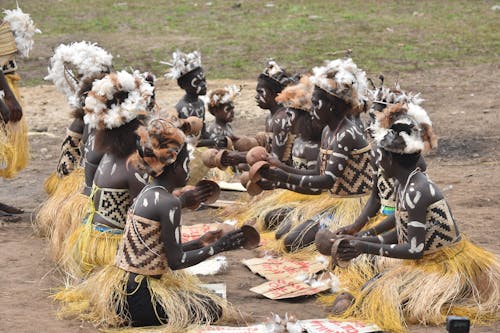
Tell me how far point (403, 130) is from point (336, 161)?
127cm

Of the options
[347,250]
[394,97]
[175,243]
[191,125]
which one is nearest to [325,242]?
[347,250]

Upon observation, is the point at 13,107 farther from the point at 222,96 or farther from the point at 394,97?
the point at 394,97

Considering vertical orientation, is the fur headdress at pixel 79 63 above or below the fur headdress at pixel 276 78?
above

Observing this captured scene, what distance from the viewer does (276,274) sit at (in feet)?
21.7

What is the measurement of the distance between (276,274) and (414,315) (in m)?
1.37

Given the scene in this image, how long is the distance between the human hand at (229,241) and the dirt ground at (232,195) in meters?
0.54

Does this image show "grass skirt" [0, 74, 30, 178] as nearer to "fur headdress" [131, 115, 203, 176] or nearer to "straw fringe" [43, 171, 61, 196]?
"straw fringe" [43, 171, 61, 196]

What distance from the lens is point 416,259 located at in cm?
566

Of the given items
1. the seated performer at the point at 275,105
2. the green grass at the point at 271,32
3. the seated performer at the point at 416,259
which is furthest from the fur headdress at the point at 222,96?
the green grass at the point at 271,32

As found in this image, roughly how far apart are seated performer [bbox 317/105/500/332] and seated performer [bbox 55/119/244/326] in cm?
82

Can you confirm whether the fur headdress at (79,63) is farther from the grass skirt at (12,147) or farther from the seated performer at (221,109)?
the seated performer at (221,109)

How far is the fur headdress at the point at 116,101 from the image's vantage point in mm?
6066

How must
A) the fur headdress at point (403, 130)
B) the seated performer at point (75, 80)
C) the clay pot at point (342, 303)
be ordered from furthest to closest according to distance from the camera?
the seated performer at point (75, 80)
the clay pot at point (342, 303)
the fur headdress at point (403, 130)

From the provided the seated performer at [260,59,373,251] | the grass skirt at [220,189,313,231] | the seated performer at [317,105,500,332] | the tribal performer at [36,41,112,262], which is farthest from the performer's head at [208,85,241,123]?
the seated performer at [317,105,500,332]
